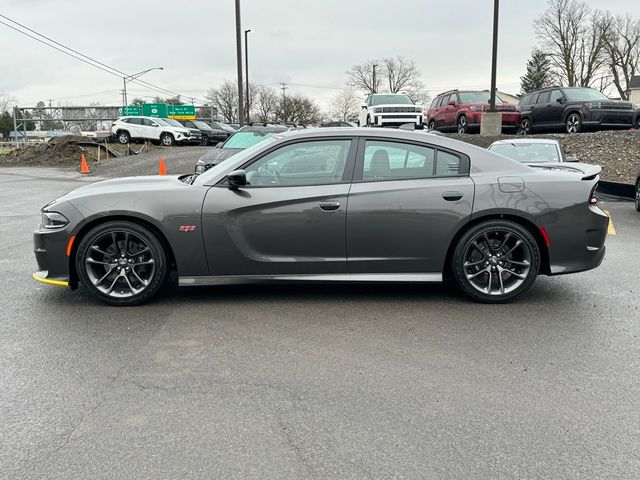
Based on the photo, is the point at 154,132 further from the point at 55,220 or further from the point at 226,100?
the point at 226,100

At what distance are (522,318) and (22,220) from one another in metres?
9.17

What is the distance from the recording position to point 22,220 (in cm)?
1034

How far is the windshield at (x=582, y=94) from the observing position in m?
18.3

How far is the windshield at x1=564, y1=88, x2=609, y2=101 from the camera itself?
18.3m

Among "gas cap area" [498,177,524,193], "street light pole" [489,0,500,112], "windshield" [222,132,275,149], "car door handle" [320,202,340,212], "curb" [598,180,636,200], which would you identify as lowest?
"curb" [598,180,636,200]

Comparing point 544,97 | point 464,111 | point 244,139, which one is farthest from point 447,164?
point 464,111

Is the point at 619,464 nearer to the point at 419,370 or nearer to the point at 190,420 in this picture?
the point at 419,370

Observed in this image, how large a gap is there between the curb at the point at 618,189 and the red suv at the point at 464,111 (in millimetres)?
7626

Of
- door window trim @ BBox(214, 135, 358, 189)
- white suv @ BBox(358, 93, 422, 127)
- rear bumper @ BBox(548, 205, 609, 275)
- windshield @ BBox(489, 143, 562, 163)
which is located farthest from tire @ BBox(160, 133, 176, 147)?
rear bumper @ BBox(548, 205, 609, 275)

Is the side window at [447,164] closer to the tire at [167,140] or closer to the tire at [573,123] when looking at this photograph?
the tire at [573,123]

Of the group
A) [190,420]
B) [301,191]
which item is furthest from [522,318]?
[190,420]

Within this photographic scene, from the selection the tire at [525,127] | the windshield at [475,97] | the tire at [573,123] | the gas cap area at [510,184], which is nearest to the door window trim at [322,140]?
the gas cap area at [510,184]

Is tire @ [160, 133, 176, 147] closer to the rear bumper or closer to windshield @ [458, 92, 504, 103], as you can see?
windshield @ [458, 92, 504, 103]

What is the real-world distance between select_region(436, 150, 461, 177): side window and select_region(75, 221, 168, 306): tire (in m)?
2.61
